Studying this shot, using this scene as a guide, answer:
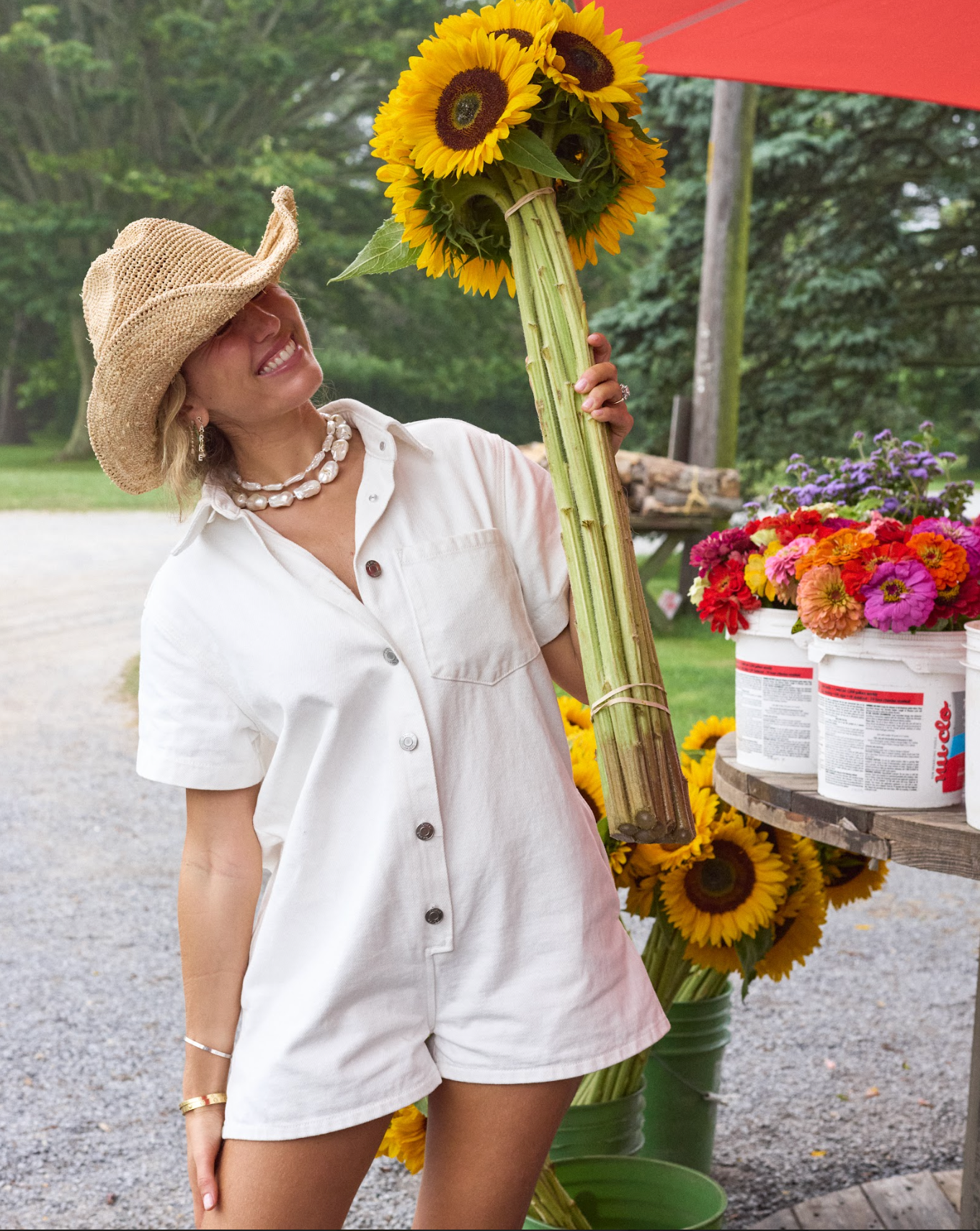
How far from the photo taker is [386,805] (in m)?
1.28

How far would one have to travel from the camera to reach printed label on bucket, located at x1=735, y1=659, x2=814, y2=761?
162 centimetres

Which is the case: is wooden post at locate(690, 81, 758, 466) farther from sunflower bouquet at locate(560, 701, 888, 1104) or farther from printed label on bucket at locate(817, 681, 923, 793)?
printed label on bucket at locate(817, 681, 923, 793)

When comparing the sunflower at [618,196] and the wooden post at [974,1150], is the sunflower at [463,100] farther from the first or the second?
the wooden post at [974,1150]

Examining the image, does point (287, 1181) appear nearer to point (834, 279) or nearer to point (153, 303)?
point (153, 303)

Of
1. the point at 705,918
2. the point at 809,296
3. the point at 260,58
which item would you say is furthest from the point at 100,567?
the point at 705,918

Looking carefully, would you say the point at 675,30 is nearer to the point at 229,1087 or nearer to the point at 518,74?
the point at 518,74

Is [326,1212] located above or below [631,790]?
below

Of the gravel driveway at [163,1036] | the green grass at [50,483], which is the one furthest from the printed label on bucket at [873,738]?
the green grass at [50,483]

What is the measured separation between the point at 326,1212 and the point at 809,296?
798 cm

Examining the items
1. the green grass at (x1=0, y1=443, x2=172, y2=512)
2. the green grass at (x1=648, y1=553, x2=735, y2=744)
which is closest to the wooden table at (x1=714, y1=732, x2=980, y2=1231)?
the green grass at (x1=648, y1=553, x2=735, y2=744)

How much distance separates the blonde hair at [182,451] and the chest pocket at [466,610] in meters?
0.25

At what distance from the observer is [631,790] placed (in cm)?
117

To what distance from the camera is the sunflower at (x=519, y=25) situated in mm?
1164

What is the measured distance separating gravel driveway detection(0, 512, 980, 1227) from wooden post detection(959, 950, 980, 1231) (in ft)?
2.33
